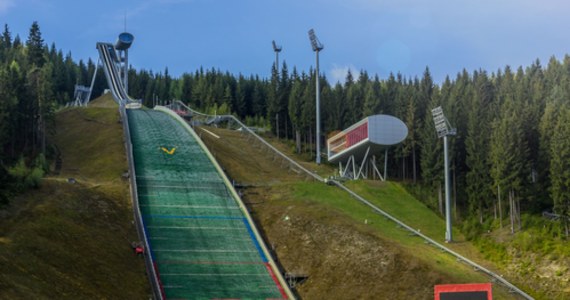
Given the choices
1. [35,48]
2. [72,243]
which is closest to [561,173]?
[72,243]

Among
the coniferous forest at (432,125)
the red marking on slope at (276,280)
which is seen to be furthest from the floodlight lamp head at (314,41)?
the red marking on slope at (276,280)

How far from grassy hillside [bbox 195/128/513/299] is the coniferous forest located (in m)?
6.03

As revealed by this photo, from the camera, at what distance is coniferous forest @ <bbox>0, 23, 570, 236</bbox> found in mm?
49375

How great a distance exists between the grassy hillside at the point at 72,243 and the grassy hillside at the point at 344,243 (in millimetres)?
8530

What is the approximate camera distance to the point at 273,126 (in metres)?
94.8

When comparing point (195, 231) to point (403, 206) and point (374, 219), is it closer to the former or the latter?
point (374, 219)

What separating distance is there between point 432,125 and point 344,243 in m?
26.8

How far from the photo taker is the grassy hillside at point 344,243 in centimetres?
3525

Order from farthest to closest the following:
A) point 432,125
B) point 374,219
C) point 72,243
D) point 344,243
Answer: point 432,125 → point 374,219 → point 344,243 → point 72,243

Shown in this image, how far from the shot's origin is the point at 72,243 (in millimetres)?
35875

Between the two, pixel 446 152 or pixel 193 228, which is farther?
pixel 446 152

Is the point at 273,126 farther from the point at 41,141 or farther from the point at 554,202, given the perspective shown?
the point at 554,202

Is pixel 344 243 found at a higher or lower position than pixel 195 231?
lower

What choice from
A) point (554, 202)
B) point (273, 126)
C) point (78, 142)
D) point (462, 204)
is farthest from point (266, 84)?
point (554, 202)
